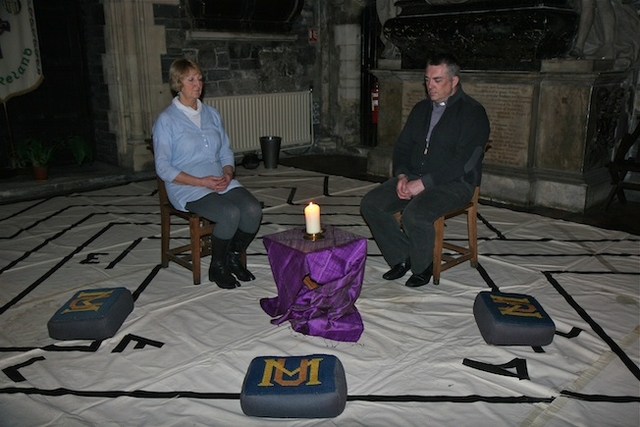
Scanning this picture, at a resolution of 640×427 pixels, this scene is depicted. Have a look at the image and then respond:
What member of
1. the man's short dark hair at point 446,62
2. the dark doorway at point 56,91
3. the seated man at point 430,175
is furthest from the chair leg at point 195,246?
the dark doorway at point 56,91

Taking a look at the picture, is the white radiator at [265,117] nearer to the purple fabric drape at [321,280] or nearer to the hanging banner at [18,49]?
the hanging banner at [18,49]

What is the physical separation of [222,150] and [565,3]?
121 inches

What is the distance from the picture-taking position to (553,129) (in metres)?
4.65

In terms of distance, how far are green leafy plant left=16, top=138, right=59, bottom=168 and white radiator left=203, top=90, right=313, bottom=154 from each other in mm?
1693

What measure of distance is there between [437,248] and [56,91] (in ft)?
15.7

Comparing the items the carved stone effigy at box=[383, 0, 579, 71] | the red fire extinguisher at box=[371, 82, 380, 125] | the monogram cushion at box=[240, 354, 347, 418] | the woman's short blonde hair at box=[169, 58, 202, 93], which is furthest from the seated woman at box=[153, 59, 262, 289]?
the red fire extinguisher at box=[371, 82, 380, 125]

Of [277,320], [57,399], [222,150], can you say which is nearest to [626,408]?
[277,320]

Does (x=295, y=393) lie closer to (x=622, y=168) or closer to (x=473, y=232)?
(x=473, y=232)

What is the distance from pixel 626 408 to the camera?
2084mm

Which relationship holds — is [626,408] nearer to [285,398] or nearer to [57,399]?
[285,398]

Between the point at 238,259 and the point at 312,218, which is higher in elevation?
the point at 312,218

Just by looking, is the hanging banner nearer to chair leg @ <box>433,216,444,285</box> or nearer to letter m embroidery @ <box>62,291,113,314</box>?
letter m embroidery @ <box>62,291,113,314</box>

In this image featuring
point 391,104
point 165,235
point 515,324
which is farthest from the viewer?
point 391,104

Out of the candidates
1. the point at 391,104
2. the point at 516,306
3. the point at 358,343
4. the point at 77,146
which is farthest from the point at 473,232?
the point at 77,146
